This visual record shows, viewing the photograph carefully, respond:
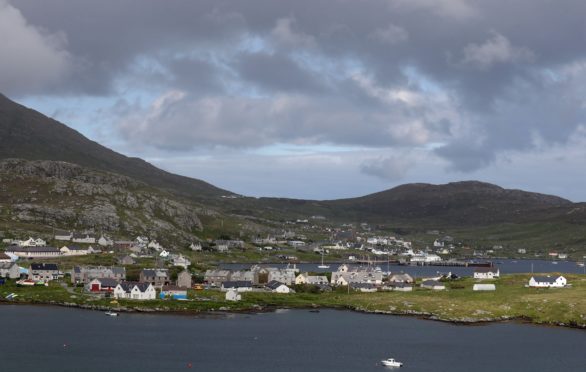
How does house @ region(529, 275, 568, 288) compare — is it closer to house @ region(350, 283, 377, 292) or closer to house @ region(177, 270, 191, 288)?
house @ region(350, 283, 377, 292)

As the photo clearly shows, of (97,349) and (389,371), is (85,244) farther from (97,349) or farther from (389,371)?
(389,371)

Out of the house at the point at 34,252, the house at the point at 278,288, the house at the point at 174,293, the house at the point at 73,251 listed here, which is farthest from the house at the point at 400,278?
the house at the point at 34,252

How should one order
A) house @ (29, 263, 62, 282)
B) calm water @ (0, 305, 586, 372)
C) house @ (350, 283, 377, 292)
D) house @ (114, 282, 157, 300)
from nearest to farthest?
1. calm water @ (0, 305, 586, 372)
2. house @ (114, 282, 157, 300)
3. house @ (29, 263, 62, 282)
4. house @ (350, 283, 377, 292)

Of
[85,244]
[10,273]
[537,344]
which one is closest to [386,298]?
[537,344]

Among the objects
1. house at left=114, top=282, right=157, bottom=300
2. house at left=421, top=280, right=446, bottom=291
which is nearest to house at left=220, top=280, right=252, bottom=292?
house at left=114, top=282, right=157, bottom=300

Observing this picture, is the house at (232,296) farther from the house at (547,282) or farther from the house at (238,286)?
the house at (547,282)
